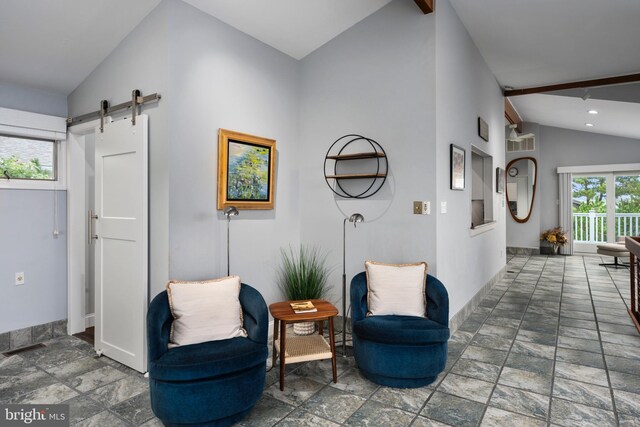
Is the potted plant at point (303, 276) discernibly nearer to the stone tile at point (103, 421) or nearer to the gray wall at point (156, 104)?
the gray wall at point (156, 104)

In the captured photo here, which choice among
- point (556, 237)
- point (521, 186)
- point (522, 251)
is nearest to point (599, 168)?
point (521, 186)

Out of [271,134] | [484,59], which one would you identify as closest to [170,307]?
[271,134]

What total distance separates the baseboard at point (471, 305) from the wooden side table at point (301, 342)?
145cm

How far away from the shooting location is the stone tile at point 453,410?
7.14 feet

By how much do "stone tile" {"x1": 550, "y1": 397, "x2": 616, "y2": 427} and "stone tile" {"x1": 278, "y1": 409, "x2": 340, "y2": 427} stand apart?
1318 mm

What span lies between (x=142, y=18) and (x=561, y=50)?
4.53 metres

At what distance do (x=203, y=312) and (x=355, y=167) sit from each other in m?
1.97

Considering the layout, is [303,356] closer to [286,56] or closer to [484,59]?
[286,56]

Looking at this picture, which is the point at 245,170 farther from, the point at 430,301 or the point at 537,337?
the point at 537,337

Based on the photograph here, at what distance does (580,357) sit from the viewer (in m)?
3.10

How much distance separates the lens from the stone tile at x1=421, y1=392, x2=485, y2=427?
7.14 feet

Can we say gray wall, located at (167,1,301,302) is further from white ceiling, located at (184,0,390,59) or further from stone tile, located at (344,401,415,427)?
stone tile, located at (344,401,415,427)

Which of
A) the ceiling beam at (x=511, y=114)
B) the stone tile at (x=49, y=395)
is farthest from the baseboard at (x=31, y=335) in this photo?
the ceiling beam at (x=511, y=114)

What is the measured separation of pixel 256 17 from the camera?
3168mm
